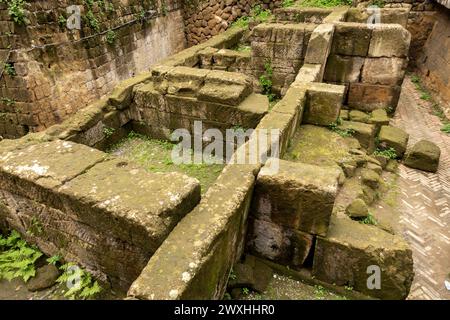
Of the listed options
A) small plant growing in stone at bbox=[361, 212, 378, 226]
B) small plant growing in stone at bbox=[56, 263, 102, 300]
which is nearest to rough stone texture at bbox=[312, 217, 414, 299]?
small plant growing in stone at bbox=[361, 212, 378, 226]

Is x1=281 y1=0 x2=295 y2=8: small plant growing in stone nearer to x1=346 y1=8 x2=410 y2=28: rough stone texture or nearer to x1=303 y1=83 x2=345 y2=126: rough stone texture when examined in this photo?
x1=346 y1=8 x2=410 y2=28: rough stone texture

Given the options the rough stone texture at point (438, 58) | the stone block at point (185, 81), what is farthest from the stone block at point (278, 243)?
the rough stone texture at point (438, 58)

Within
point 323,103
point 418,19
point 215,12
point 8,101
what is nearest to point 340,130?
point 323,103

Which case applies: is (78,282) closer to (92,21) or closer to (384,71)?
(384,71)

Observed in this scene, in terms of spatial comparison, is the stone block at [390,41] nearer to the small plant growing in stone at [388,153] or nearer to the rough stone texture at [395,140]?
the rough stone texture at [395,140]

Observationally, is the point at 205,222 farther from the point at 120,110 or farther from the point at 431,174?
the point at 431,174

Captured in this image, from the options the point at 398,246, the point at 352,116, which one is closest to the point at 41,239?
the point at 398,246

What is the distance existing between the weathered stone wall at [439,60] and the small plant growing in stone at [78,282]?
30.0ft

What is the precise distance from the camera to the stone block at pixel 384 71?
682cm

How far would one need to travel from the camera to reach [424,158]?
235 inches

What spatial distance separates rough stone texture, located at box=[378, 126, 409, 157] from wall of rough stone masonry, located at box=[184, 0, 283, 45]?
26.4ft

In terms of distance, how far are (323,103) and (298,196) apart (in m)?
2.83

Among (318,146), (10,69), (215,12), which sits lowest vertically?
(318,146)
